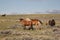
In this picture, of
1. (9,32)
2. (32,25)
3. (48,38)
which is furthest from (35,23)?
(48,38)

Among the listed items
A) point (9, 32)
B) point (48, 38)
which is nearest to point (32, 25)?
point (9, 32)

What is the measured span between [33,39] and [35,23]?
10038 mm

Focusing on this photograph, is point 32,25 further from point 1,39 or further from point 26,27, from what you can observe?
point 1,39

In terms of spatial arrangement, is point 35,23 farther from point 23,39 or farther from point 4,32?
point 23,39

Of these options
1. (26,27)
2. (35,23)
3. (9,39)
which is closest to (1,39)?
(9,39)

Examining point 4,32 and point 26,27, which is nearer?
point 4,32

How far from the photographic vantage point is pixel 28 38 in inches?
777

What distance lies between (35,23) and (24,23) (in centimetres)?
157

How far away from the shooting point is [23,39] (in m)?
19.6

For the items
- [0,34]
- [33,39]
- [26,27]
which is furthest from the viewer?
[26,27]

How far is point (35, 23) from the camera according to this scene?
96.7 feet

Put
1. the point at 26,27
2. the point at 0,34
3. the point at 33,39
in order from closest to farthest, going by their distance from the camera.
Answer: the point at 33,39 → the point at 0,34 → the point at 26,27

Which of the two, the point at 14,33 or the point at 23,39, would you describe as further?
the point at 14,33

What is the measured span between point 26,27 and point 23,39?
27.0ft
